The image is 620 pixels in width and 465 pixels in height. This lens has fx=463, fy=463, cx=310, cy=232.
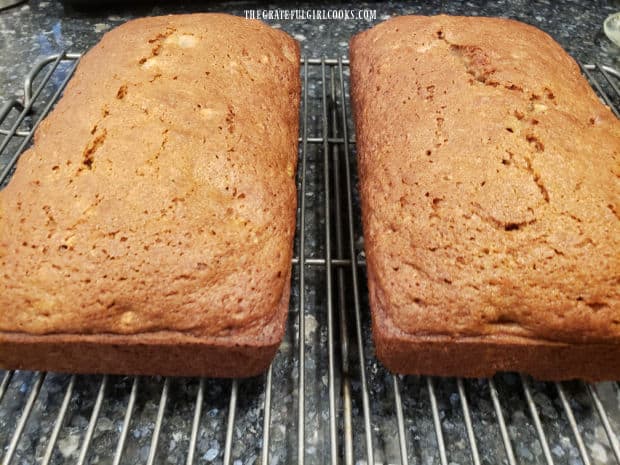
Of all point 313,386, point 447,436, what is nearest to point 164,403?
Result: point 313,386

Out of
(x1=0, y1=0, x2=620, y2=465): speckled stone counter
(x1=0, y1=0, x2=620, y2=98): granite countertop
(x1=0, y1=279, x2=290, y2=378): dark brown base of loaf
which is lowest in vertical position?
(x1=0, y1=0, x2=620, y2=465): speckled stone counter

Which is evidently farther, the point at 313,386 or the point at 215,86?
the point at 215,86

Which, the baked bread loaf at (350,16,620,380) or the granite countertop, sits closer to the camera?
the baked bread loaf at (350,16,620,380)

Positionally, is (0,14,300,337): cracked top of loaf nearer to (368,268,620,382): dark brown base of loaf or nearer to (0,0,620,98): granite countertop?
(368,268,620,382): dark brown base of loaf

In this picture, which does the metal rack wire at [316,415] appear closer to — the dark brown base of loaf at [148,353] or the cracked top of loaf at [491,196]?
the dark brown base of loaf at [148,353]

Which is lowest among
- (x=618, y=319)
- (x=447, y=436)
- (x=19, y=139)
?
(x=447, y=436)

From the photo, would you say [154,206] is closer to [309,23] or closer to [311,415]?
[311,415]

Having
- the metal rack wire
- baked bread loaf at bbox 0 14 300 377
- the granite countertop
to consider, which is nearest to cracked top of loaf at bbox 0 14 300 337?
baked bread loaf at bbox 0 14 300 377

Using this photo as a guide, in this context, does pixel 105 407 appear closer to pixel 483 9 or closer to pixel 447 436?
pixel 447 436
